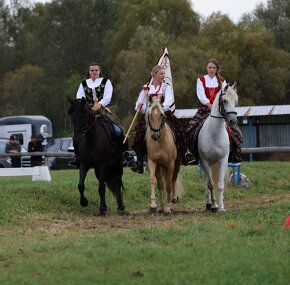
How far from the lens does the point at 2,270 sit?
878 cm

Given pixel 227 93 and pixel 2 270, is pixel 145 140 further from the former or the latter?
pixel 2 270

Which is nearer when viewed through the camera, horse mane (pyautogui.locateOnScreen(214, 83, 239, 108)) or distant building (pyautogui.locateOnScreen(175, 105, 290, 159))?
horse mane (pyautogui.locateOnScreen(214, 83, 239, 108))

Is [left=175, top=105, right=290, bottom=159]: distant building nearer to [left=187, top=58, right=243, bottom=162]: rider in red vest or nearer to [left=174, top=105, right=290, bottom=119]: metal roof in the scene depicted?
[left=174, top=105, right=290, bottom=119]: metal roof

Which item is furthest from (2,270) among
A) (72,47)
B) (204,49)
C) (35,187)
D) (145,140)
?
(72,47)

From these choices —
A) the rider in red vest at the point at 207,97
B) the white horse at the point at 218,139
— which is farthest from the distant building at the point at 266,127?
the white horse at the point at 218,139

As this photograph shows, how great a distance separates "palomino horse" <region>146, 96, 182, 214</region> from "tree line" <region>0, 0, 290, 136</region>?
114 feet

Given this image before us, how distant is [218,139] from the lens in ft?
50.8

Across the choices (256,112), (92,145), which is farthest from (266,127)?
(92,145)

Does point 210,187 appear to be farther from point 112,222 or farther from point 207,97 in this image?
point 112,222

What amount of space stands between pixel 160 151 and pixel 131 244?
201 inches

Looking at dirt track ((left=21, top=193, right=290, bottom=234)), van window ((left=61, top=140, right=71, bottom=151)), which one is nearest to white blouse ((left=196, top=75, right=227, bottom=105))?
dirt track ((left=21, top=193, right=290, bottom=234))

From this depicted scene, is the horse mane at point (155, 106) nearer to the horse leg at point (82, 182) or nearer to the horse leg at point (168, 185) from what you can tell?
the horse leg at point (168, 185)

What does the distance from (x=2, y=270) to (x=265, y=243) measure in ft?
11.0

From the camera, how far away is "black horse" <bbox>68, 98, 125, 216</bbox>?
15078 mm
